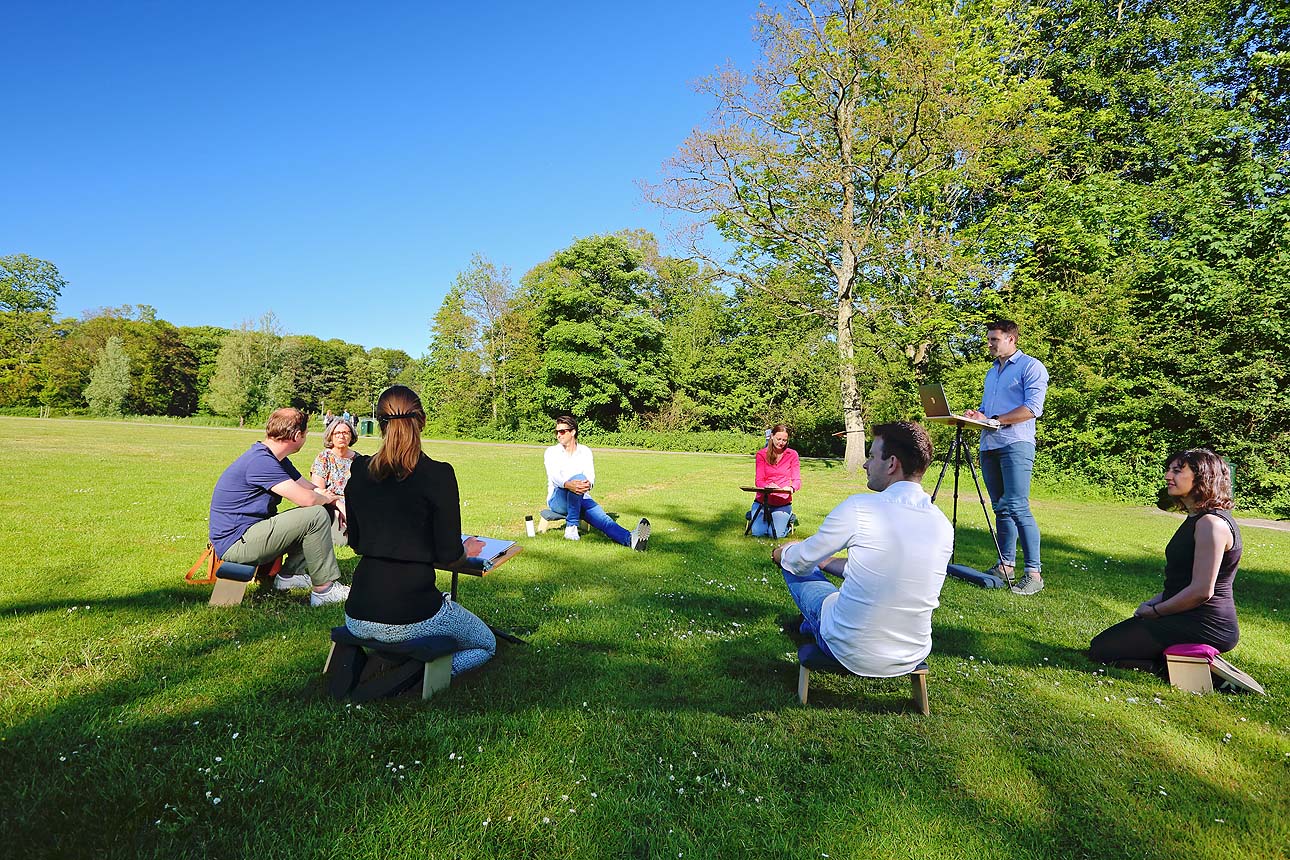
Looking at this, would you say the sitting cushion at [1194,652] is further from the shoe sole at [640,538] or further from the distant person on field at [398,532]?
the shoe sole at [640,538]

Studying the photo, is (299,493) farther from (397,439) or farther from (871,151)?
(871,151)

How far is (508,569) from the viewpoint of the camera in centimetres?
644

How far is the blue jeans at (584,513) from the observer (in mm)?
7832

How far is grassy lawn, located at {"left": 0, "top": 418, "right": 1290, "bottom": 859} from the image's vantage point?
2.35 metres

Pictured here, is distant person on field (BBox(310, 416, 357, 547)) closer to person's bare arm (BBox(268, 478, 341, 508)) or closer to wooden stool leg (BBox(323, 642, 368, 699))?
person's bare arm (BBox(268, 478, 341, 508))

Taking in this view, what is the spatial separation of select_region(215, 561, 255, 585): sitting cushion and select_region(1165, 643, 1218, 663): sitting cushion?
6687 mm

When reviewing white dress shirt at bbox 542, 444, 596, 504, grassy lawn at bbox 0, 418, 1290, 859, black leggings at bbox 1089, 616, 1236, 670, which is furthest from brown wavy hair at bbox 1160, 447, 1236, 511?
white dress shirt at bbox 542, 444, 596, 504

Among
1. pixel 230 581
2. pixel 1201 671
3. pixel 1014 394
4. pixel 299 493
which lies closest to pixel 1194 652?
pixel 1201 671

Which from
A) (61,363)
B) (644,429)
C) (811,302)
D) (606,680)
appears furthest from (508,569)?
(61,363)

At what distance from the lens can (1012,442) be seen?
6.27 metres

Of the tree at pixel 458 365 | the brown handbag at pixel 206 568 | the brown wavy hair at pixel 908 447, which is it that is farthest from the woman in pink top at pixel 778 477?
the tree at pixel 458 365

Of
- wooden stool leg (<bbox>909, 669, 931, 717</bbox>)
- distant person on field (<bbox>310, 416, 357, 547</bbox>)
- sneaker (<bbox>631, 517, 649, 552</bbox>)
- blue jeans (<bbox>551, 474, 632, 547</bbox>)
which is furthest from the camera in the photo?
blue jeans (<bbox>551, 474, 632, 547</bbox>)

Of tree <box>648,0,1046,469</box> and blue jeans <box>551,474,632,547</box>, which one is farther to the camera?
tree <box>648,0,1046,469</box>

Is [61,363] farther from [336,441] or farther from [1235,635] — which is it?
[1235,635]
